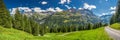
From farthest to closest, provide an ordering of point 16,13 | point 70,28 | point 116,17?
point 70,28, point 116,17, point 16,13

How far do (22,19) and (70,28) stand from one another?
87.0 meters

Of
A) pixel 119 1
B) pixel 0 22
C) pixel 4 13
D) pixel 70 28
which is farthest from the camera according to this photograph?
pixel 70 28

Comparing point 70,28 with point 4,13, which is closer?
point 4,13

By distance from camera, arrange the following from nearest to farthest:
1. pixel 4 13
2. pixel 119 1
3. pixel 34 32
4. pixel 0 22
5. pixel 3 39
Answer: pixel 3 39 → pixel 0 22 → pixel 4 13 → pixel 34 32 → pixel 119 1

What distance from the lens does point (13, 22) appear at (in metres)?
108

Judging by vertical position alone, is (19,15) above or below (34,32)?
above

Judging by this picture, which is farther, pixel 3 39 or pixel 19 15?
pixel 19 15

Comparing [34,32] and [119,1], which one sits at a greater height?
[119,1]

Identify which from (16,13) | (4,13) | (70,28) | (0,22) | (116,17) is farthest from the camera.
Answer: (70,28)

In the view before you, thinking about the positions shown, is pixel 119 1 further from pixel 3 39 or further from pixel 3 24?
pixel 3 39

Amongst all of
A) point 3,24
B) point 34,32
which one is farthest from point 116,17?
point 3,24

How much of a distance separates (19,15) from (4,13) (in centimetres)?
960

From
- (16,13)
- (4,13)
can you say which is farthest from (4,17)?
(16,13)

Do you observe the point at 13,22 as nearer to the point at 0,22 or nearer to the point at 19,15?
the point at 19,15
